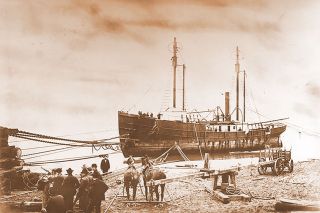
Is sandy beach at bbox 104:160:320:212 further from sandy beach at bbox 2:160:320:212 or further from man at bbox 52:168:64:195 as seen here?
man at bbox 52:168:64:195

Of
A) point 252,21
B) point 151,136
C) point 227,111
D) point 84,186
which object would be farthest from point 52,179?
point 227,111

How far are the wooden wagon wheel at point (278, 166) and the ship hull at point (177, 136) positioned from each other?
720 cm

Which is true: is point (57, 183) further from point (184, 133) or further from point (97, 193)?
point (184, 133)

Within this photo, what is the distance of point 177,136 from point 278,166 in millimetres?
12459

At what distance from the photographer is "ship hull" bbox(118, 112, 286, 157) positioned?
79.6ft

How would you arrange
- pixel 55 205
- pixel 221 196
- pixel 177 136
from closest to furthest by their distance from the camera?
1. pixel 55 205
2. pixel 221 196
3. pixel 177 136

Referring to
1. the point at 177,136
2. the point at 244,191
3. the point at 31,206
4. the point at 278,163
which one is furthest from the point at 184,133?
the point at 31,206

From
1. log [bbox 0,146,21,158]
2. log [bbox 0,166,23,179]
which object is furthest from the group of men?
log [bbox 0,146,21,158]

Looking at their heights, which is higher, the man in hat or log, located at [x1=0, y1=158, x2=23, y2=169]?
log, located at [x1=0, y1=158, x2=23, y2=169]

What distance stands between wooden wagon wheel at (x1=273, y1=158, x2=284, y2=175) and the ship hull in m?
7.20

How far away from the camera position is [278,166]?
47.0ft

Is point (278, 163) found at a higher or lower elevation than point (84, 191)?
higher

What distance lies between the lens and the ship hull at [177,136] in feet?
79.6

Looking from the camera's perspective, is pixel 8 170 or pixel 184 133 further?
pixel 184 133
